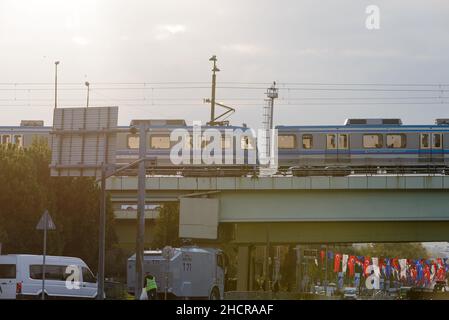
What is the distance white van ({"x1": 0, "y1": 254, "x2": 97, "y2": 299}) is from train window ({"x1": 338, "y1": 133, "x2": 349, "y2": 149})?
87.5ft

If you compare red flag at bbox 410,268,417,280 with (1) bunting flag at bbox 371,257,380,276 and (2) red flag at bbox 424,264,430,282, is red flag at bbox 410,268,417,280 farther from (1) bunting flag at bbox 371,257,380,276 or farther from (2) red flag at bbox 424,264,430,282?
(1) bunting flag at bbox 371,257,380,276

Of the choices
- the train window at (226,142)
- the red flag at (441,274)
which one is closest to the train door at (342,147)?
the train window at (226,142)

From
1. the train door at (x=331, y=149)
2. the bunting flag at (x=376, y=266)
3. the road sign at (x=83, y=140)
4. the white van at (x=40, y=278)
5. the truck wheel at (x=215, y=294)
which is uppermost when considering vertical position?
the train door at (x=331, y=149)

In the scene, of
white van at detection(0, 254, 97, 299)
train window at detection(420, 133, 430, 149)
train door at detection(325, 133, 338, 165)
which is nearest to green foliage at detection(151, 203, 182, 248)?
train door at detection(325, 133, 338, 165)

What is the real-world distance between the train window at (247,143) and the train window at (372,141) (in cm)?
747

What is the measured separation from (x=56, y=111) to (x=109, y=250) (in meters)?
20.2

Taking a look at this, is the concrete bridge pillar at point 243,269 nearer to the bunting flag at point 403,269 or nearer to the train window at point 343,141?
the train window at point 343,141

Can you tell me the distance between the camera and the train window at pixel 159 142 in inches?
2355

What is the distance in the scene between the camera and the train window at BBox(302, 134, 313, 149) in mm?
60688

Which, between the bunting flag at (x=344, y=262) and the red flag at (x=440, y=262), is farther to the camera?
the red flag at (x=440, y=262)

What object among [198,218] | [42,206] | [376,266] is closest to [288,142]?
[198,218]

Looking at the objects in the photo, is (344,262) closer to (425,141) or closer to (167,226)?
(167,226)

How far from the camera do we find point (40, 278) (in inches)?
1393

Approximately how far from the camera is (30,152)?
4809cm
